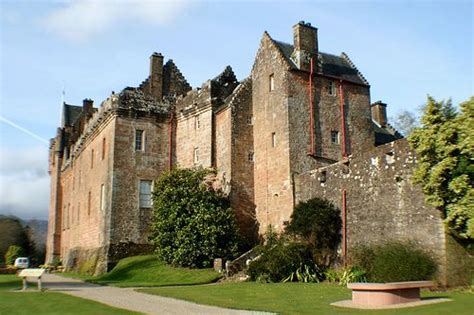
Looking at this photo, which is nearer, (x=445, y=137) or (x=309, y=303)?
(x=309, y=303)

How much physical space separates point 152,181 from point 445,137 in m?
18.7

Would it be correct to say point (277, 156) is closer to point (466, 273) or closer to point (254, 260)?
point (254, 260)

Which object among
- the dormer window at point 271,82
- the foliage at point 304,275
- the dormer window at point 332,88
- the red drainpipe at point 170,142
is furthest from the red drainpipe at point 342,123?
the red drainpipe at point 170,142

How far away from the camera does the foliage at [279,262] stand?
68.0 ft

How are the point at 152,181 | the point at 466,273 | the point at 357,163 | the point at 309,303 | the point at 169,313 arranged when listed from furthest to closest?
the point at 152,181 → the point at 357,163 → the point at 466,273 → the point at 309,303 → the point at 169,313

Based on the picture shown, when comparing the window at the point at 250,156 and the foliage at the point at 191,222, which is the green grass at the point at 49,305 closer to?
the foliage at the point at 191,222

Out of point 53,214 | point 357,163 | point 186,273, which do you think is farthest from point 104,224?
point 53,214

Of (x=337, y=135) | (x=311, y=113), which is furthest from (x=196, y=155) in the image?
(x=337, y=135)

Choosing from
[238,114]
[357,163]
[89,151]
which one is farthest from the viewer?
[89,151]

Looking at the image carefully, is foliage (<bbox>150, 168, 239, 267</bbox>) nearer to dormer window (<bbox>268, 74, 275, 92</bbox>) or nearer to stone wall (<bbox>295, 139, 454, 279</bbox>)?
stone wall (<bbox>295, 139, 454, 279</bbox>)

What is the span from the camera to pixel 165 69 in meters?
33.4

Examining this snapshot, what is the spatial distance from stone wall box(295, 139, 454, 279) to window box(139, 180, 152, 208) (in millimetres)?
11419

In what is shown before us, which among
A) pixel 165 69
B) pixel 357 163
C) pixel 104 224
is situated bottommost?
pixel 104 224

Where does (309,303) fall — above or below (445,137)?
below
